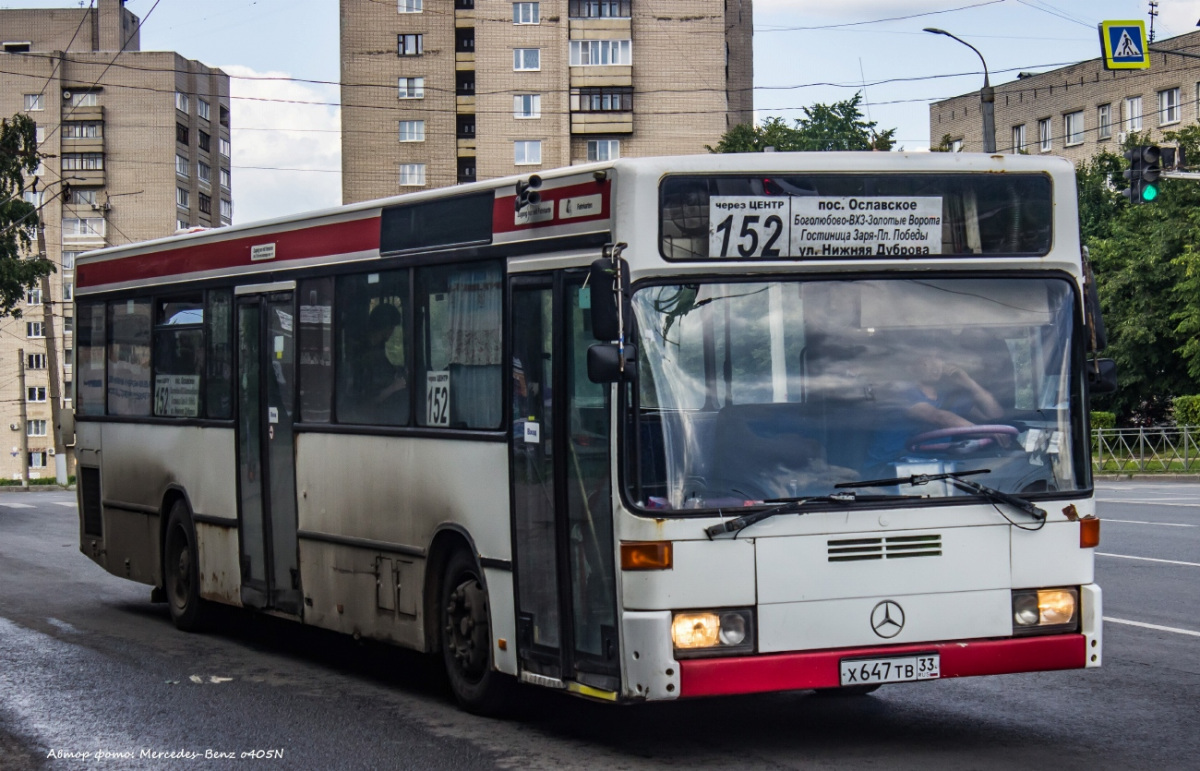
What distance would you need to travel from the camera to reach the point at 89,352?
15.2 meters

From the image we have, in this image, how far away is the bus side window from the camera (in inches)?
349

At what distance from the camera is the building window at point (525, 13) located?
7862 centimetres

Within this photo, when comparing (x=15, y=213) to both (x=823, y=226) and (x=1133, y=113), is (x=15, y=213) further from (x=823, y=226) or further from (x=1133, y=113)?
(x=1133, y=113)

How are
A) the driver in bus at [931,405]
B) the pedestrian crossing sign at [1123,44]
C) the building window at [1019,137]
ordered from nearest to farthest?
the driver in bus at [931,405] → the pedestrian crossing sign at [1123,44] → the building window at [1019,137]

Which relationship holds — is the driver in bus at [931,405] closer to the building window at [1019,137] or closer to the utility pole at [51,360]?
the utility pole at [51,360]

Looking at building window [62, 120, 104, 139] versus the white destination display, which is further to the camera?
building window [62, 120, 104, 139]

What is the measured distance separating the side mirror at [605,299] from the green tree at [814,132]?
66856 mm

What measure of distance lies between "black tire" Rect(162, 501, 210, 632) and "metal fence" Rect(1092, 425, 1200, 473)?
95.0 feet

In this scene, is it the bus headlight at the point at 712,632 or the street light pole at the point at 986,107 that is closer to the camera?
the bus headlight at the point at 712,632

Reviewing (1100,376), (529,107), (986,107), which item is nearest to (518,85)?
(529,107)

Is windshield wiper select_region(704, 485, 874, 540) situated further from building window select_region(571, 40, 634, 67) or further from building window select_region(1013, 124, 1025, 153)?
building window select_region(1013, 124, 1025, 153)

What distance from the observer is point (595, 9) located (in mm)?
78000

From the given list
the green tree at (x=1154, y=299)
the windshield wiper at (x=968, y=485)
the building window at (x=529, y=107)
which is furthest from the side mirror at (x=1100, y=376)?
the building window at (x=529, y=107)

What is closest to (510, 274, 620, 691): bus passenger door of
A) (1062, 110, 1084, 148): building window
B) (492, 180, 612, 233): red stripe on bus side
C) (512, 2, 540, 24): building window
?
(492, 180, 612, 233): red stripe on bus side
